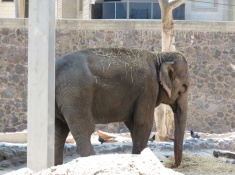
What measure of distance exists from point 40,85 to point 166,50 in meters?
10.3

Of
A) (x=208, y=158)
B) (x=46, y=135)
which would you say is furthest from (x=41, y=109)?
(x=208, y=158)

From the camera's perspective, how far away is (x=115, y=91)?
10.9 meters

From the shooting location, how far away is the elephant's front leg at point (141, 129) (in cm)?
1123

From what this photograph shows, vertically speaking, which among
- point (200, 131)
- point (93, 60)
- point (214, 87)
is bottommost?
point (200, 131)

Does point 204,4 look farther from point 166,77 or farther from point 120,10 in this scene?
point 166,77

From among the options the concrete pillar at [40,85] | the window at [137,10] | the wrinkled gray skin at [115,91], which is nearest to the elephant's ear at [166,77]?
the wrinkled gray skin at [115,91]

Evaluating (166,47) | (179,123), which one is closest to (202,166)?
(179,123)

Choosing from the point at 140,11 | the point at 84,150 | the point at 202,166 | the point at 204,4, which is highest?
the point at 204,4

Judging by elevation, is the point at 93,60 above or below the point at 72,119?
above

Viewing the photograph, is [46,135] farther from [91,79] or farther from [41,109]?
[91,79]

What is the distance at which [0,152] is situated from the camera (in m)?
11.9

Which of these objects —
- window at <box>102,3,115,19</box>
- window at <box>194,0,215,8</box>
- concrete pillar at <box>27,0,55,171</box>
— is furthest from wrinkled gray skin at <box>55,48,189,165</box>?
window at <box>194,0,215,8</box>

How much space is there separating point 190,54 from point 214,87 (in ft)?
4.13

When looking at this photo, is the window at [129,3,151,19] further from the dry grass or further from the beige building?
the dry grass
